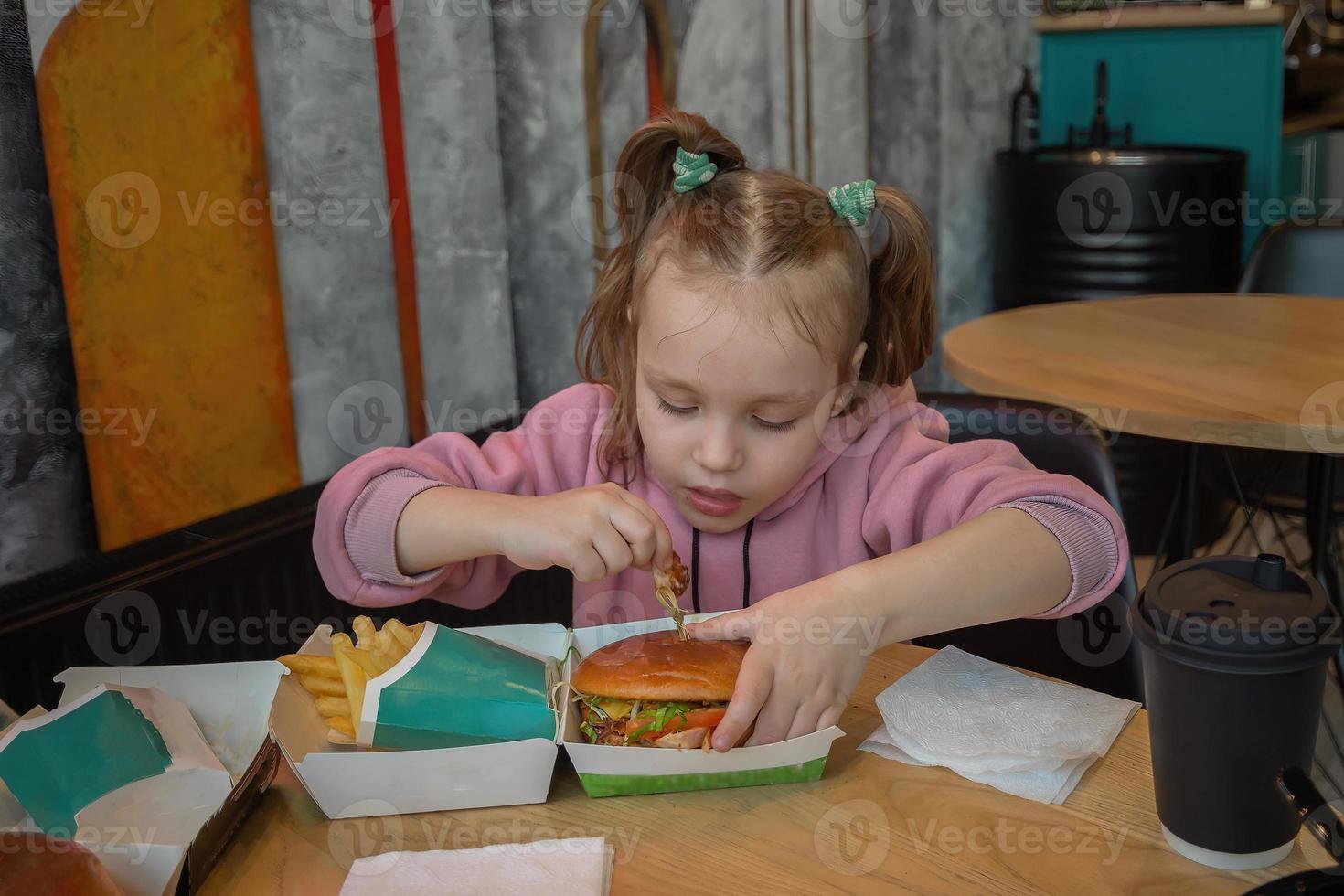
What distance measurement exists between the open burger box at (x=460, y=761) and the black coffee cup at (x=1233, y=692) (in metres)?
0.24

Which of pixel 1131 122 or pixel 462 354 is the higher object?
pixel 1131 122

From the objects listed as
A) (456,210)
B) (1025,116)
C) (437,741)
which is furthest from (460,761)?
(1025,116)

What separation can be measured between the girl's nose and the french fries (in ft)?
1.06

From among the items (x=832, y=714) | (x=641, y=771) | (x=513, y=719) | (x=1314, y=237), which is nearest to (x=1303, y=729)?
(x=832, y=714)

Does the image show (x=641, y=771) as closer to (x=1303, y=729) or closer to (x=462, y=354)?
(x=1303, y=729)

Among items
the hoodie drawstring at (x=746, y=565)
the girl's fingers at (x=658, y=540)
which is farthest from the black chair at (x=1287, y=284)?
the girl's fingers at (x=658, y=540)

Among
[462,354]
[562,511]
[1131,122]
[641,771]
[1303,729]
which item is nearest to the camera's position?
[1303,729]

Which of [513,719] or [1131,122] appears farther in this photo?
[1131,122]

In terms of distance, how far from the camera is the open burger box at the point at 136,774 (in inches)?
32.2

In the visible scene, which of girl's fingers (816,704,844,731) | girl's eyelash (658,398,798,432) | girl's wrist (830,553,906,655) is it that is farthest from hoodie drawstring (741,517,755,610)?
girl's fingers (816,704,844,731)

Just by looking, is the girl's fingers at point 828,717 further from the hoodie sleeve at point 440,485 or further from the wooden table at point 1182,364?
the wooden table at point 1182,364

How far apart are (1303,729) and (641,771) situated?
1.50ft

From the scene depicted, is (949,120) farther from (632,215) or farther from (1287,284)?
(632,215)

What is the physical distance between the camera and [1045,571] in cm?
115
